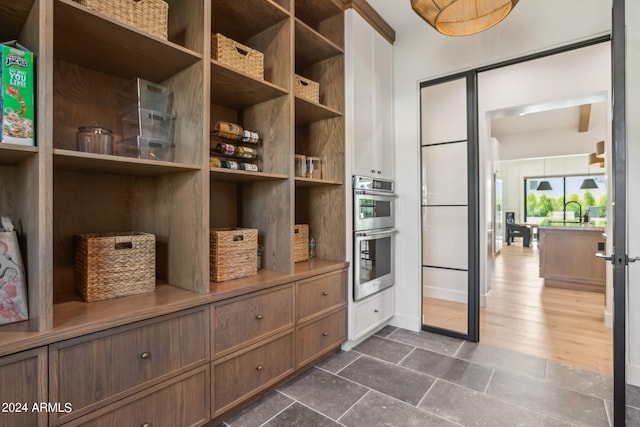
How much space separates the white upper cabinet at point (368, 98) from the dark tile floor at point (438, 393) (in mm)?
1455

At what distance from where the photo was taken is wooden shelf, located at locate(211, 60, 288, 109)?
5.74ft

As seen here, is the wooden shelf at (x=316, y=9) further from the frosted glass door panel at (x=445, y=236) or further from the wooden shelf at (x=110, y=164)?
the frosted glass door panel at (x=445, y=236)

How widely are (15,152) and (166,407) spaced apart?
117 cm

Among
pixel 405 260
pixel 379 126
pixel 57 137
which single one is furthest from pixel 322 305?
→ pixel 57 137

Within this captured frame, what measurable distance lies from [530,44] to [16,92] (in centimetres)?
309

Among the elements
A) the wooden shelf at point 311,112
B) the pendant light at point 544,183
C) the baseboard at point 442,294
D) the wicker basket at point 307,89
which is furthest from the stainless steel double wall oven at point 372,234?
the pendant light at point 544,183

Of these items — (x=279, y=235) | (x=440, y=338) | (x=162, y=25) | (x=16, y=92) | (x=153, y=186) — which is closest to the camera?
(x=16, y=92)

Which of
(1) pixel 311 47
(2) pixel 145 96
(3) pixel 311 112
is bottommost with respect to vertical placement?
(2) pixel 145 96

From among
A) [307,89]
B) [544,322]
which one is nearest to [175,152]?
[307,89]

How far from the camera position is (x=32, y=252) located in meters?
1.14

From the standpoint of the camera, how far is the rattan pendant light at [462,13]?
1.73 m

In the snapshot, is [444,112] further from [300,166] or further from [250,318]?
Answer: [250,318]

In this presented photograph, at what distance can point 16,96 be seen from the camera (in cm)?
108

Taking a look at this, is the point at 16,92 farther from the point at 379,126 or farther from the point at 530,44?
the point at 530,44
